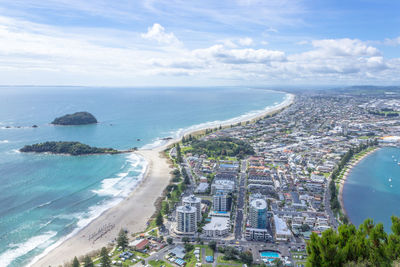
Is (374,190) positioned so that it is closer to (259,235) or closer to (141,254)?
(259,235)

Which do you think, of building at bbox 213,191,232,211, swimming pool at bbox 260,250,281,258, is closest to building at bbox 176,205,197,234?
building at bbox 213,191,232,211

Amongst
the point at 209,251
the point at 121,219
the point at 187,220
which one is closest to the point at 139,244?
the point at 187,220

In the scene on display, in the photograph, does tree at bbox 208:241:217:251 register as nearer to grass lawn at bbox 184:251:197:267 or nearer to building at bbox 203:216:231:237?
grass lawn at bbox 184:251:197:267

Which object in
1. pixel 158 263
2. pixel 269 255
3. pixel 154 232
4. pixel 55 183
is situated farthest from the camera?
pixel 55 183

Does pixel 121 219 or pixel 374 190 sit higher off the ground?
pixel 374 190

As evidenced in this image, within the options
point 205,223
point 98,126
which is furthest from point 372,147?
point 98,126
